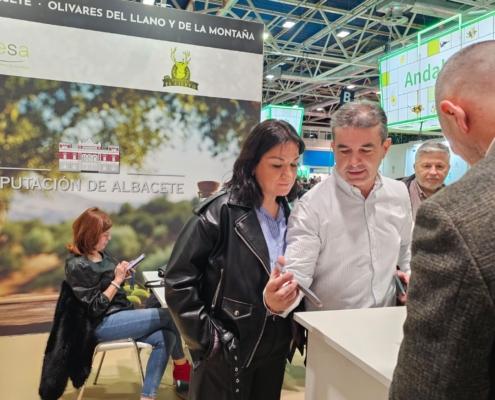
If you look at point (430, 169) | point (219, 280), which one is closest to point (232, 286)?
point (219, 280)

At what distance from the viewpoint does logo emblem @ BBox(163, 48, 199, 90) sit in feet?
13.1

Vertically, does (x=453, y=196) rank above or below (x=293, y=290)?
above

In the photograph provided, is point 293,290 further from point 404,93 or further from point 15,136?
point 404,93

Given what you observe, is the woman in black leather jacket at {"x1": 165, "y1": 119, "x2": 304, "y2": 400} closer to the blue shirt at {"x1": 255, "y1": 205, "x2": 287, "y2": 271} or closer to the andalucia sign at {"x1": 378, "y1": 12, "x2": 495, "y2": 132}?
the blue shirt at {"x1": 255, "y1": 205, "x2": 287, "y2": 271}

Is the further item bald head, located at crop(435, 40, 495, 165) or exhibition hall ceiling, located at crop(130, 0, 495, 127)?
exhibition hall ceiling, located at crop(130, 0, 495, 127)

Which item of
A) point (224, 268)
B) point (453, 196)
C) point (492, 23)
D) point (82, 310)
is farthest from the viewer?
point (492, 23)

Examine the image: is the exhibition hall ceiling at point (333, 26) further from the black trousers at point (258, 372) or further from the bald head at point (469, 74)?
the bald head at point (469, 74)

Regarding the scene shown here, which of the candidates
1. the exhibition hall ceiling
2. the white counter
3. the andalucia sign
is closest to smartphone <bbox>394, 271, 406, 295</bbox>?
the white counter

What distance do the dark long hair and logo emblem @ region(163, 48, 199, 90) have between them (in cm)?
261

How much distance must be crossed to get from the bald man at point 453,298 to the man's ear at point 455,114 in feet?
0.49

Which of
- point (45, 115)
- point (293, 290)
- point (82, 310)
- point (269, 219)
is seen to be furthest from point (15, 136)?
point (293, 290)

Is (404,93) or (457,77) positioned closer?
(457,77)

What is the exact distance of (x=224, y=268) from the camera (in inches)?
59.0

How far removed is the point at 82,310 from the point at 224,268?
142cm
